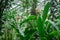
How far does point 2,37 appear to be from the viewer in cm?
219

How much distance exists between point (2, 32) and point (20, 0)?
638 millimetres

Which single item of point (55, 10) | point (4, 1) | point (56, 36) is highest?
point (4, 1)

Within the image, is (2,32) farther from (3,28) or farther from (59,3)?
(59,3)

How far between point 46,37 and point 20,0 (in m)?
1.05

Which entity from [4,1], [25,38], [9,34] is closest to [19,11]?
[4,1]

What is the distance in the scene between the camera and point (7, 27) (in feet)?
7.48

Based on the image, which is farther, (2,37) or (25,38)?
(2,37)

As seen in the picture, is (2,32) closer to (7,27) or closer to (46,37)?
(7,27)

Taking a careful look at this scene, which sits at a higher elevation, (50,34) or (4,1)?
(4,1)

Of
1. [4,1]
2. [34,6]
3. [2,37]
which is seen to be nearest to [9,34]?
[2,37]

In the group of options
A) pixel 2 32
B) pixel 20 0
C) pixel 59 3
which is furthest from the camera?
pixel 20 0

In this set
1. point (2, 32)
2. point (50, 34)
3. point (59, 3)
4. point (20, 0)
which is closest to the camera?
point (50, 34)

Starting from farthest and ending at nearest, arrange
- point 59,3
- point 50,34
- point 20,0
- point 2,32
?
1. point 20,0
2. point 59,3
3. point 2,32
4. point 50,34

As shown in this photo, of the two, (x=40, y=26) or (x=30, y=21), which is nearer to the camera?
(x=40, y=26)
